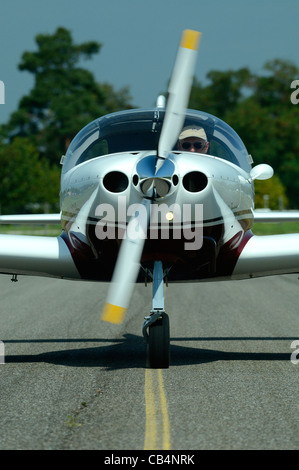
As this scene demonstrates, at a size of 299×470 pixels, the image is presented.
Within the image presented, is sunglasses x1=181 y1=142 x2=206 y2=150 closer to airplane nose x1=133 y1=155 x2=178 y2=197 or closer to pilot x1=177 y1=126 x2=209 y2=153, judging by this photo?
pilot x1=177 y1=126 x2=209 y2=153

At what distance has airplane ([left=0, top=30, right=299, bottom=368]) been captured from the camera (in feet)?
23.3

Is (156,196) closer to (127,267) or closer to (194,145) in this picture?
(127,267)

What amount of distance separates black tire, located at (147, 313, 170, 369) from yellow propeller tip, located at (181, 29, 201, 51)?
238cm

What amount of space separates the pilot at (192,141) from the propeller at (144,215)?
0.41 metres

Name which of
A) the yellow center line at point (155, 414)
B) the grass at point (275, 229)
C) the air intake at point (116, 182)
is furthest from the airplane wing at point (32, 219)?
the grass at point (275, 229)

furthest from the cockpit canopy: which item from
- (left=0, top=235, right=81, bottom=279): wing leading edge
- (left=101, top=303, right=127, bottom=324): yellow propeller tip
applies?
(left=101, top=303, right=127, bottom=324): yellow propeller tip

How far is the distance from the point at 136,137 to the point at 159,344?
75.2 inches

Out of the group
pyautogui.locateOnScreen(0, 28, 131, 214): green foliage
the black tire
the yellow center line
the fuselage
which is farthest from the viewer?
pyautogui.locateOnScreen(0, 28, 131, 214): green foliage

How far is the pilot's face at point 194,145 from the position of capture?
791cm

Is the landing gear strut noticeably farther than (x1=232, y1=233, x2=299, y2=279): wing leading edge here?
No

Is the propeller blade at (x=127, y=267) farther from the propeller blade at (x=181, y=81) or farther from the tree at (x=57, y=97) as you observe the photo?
the tree at (x=57, y=97)

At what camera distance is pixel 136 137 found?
323 inches

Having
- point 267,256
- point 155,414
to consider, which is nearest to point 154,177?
point 155,414

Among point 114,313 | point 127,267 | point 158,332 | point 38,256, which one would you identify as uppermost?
point 38,256
